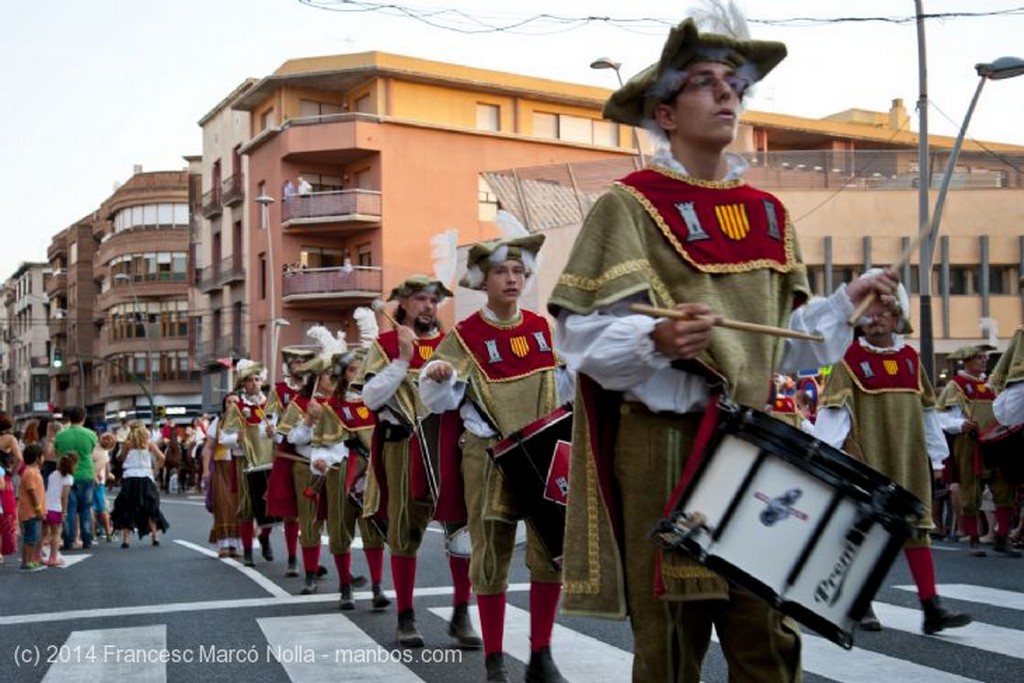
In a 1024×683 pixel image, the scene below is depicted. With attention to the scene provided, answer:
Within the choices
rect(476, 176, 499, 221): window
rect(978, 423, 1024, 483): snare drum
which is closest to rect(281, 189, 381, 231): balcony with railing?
rect(476, 176, 499, 221): window

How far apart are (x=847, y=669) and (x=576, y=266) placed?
12.6 ft

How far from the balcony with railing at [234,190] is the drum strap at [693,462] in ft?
178

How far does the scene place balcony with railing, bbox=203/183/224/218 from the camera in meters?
59.7

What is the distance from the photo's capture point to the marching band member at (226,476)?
15.4 meters

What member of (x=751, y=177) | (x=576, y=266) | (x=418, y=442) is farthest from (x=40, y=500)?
(x=751, y=177)

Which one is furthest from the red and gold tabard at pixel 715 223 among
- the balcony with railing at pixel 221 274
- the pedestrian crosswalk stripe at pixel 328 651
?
the balcony with railing at pixel 221 274

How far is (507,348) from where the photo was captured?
7.29m

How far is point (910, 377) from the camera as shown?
27.9 ft

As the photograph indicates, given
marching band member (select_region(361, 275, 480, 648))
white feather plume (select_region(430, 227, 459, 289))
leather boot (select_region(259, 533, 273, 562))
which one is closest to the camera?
marching band member (select_region(361, 275, 480, 648))

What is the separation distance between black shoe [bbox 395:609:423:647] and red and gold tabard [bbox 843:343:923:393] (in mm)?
3103

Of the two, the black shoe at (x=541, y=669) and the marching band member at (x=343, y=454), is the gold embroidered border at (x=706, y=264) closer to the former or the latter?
the black shoe at (x=541, y=669)

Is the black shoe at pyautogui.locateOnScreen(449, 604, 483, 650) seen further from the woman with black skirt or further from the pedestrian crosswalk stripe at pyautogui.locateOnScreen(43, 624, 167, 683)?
the woman with black skirt

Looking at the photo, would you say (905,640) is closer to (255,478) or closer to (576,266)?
(576,266)

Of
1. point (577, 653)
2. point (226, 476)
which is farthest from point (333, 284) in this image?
point (577, 653)
